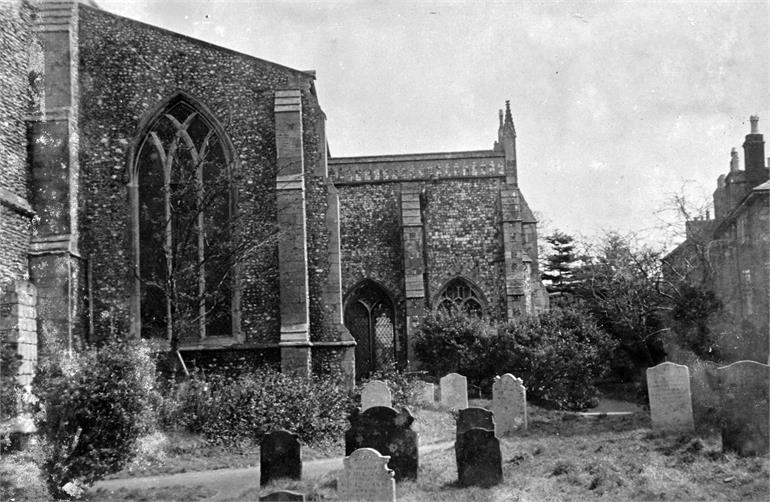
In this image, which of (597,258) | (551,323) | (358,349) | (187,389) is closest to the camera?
(187,389)

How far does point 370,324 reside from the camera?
101ft

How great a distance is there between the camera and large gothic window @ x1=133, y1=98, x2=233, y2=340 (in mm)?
18797

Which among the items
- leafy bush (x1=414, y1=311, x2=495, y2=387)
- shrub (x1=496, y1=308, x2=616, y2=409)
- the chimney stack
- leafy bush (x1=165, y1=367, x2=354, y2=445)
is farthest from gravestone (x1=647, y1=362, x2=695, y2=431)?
the chimney stack

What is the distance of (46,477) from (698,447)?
900cm

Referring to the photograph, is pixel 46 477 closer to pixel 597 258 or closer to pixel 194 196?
pixel 194 196

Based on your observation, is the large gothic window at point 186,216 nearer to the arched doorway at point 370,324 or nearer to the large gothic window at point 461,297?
the arched doorway at point 370,324

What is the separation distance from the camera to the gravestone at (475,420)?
13.3 metres

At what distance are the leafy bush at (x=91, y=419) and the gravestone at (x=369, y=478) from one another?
10.9 feet

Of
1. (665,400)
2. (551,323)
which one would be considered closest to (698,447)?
(665,400)

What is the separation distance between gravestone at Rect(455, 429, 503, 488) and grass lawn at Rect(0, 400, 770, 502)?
231 mm

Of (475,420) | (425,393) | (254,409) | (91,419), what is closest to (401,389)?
(425,393)

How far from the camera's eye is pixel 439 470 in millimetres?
12422

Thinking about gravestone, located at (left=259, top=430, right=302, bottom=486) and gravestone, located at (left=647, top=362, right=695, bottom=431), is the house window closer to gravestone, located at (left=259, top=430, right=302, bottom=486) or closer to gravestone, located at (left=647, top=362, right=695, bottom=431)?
gravestone, located at (left=647, top=362, right=695, bottom=431)

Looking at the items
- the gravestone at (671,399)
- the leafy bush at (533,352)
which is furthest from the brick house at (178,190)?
the gravestone at (671,399)
